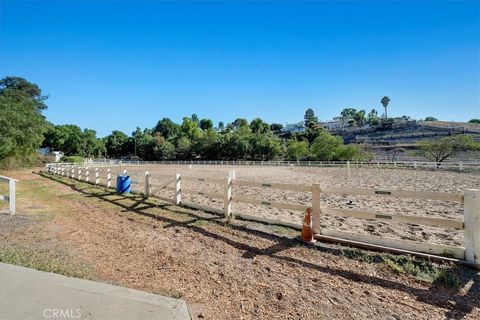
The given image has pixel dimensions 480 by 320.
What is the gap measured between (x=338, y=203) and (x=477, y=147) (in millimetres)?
47761

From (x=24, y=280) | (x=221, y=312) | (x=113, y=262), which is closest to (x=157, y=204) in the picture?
(x=113, y=262)

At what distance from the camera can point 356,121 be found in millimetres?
166125

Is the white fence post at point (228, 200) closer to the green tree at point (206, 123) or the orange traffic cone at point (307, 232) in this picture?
the orange traffic cone at point (307, 232)

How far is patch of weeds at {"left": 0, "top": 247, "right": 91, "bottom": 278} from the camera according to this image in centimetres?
419

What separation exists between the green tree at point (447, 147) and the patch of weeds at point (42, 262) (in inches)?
2100

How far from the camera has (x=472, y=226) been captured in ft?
14.5

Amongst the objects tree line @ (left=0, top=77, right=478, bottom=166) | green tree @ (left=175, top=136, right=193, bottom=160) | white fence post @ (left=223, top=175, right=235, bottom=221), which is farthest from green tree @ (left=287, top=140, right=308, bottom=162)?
white fence post @ (left=223, top=175, right=235, bottom=221)

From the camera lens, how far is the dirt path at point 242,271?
347 centimetres

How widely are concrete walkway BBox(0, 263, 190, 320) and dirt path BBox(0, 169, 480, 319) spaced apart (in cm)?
32

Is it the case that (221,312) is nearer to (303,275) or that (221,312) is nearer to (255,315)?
(255,315)

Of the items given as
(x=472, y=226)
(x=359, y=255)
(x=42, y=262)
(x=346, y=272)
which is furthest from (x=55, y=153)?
(x=472, y=226)
